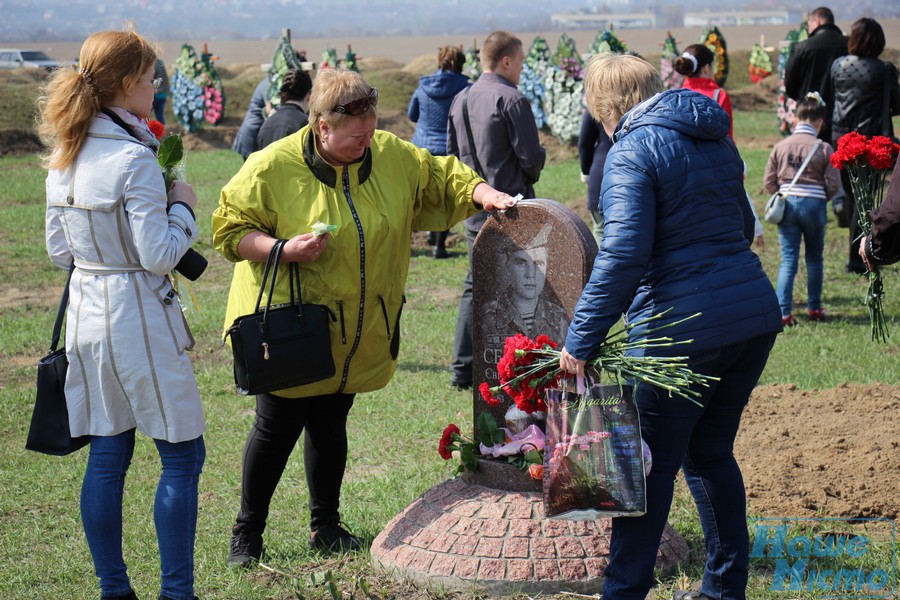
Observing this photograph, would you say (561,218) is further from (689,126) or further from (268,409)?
(268,409)

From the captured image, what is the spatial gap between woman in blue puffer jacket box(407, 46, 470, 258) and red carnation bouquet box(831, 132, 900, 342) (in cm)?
497

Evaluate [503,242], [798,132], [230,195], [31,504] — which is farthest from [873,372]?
[31,504]

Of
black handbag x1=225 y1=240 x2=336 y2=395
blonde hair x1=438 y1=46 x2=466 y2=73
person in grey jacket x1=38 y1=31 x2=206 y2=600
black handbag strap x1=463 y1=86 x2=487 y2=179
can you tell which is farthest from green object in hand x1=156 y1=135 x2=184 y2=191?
blonde hair x1=438 y1=46 x2=466 y2=73

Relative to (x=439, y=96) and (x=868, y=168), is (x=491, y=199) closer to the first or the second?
(x=868, y=168)

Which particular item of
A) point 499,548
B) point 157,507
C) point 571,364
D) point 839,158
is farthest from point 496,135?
point 157,507

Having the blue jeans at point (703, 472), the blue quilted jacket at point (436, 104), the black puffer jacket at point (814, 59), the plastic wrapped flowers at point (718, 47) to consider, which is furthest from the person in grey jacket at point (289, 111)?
the plastic wrapped flowers at point (718, 47)

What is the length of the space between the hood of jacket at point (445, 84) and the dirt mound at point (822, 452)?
478 cm

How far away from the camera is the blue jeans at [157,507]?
3.48m

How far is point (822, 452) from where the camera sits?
4.98 metres

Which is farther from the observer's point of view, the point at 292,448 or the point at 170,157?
the point at 292,448

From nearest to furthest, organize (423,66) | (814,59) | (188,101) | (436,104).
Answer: (436,104)
(814,59)
(188,101)
(423,66)

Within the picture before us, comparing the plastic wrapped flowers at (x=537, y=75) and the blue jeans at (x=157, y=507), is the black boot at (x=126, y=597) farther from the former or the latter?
the plastic wrapped flowers at (x=537, y=75)

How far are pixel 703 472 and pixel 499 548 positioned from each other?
2.69 ft

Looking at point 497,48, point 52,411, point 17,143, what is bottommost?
point 17,143
